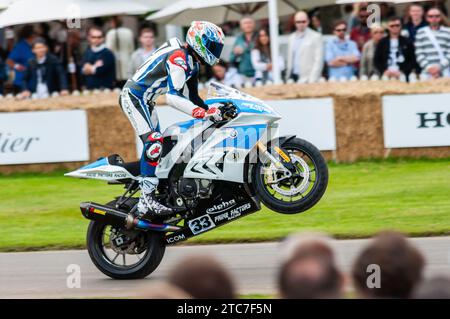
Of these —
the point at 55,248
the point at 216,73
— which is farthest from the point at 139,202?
the point at 216,73

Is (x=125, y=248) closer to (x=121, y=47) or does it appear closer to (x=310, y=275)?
(x=310, y=275)

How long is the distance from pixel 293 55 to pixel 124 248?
7005mm

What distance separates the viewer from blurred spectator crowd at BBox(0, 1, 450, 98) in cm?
1422

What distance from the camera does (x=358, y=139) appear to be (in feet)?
44.9

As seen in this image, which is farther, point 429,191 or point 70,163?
point 70,163

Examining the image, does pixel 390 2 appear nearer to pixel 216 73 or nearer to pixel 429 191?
pixel 216 73

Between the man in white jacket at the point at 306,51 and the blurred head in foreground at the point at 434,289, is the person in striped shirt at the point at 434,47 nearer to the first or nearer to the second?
the man in white jacket at the point at 306,51

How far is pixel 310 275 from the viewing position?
3791mm

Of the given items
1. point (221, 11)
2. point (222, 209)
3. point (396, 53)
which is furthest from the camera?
point (221, 11)

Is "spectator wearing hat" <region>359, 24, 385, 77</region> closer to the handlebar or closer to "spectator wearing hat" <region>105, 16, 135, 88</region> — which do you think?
"spectator wearing hat" <region>105, 16, 135, 88</region>

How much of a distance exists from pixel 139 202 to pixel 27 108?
630 cm

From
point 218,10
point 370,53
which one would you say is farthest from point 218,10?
point 370,53

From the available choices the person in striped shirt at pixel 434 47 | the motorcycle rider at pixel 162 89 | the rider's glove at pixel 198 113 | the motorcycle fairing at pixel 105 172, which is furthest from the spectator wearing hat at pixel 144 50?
the rider's glove at pixel 198 113

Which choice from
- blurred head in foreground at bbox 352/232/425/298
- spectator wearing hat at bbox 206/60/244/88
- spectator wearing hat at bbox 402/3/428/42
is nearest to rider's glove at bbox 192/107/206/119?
blurred head in foreground at bbox 352/232/425/298
